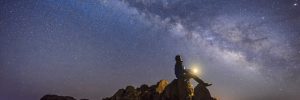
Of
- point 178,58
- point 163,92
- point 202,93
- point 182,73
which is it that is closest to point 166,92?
point 163,92

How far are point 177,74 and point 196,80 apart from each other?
7.78 feet

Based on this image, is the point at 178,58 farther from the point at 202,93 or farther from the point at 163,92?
the point at 163,92

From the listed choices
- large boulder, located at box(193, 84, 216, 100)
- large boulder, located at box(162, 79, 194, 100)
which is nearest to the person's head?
large boulder, located at box(162, 79, 194, 100)

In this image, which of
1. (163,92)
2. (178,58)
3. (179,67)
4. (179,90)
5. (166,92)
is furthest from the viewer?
(163,92)

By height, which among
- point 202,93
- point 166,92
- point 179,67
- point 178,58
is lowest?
point 202,93

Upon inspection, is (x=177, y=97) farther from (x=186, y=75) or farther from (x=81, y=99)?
(x=81, y=99)

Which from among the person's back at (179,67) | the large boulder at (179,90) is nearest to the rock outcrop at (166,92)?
the large boulder at (179,90)

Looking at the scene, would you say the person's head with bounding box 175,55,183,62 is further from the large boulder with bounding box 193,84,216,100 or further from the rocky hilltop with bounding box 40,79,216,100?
the large boulder with bounding box 193,84,216,100

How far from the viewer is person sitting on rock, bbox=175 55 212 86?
29.2 meters

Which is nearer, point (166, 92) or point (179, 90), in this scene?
point (179, 90)

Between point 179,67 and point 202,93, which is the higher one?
point 179,67

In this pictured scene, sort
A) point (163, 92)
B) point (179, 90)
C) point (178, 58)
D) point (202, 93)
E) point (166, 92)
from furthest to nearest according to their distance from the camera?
point (163, 92) → point (166, 92) → point (179, 90) → point (178, 58) → point (202, 93)

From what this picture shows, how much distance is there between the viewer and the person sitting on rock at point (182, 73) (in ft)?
95.8

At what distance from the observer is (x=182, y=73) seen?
2980 cm
